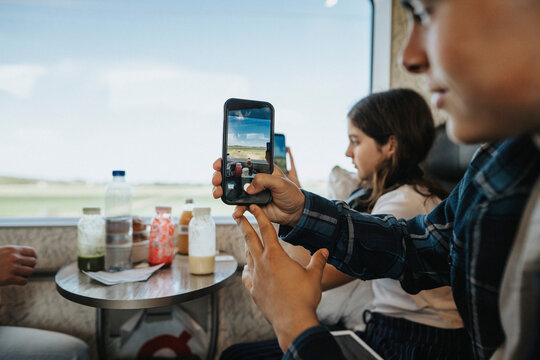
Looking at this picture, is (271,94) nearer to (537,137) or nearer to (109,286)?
(109,286)

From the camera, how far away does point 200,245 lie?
115 cm

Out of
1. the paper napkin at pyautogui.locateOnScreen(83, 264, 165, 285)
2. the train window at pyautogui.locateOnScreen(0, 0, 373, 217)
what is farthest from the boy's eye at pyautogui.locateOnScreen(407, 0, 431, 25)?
the train window at pyautogui.locateOnScreen(0, 0, 373, 217)

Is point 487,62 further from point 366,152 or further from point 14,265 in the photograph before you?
point 14,265

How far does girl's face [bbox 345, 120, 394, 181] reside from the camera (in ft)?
4.07

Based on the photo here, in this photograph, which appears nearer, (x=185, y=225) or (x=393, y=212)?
(x=393, y=212)

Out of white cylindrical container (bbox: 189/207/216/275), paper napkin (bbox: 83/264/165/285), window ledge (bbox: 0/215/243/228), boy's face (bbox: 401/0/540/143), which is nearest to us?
boy's face (bbox: 401/0/540/143)

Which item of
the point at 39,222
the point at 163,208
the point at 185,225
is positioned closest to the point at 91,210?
the point at 163,208

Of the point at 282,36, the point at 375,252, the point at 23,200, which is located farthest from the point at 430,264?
the point at 23,200

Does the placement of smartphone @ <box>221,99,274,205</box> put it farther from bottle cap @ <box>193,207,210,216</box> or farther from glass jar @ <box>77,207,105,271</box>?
glass jar @ <box>77,207,105,271</box>

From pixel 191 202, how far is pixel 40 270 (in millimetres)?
826

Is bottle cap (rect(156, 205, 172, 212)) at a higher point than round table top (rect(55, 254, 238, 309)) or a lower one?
higher

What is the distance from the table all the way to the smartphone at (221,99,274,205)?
0.45m

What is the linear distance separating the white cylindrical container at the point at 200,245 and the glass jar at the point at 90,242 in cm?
35

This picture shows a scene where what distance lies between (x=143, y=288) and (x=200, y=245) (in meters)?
0.23
